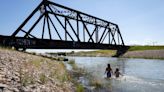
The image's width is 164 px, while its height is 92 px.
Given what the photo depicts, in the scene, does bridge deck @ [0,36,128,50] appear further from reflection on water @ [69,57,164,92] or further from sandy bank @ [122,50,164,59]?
sandy bank @ [122,50,164,59]

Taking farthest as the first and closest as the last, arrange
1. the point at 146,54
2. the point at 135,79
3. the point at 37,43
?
the point at 146,54
the point at 37,43
the point at 135,79

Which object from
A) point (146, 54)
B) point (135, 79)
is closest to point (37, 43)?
point (135, 79)

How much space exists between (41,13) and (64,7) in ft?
24.9

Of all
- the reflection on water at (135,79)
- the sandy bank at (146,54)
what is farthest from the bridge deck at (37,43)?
the sandy bank at (146,54)

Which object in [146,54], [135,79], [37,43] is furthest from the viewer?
[146,54]

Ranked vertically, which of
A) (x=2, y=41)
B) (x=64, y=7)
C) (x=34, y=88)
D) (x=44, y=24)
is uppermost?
(x=64, y=7)

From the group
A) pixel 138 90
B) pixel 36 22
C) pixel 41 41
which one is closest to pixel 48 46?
pixel 41 41

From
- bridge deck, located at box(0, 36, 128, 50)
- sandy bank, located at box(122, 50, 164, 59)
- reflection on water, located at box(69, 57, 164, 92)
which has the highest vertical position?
bridge deck, located at box(0, 36, 128, 50)

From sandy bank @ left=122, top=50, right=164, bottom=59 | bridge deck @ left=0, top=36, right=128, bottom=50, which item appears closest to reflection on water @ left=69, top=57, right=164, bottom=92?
bridge deck @ left=0, top=36, right=128, bottom=50

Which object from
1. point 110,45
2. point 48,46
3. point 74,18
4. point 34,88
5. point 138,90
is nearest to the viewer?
point 34,88

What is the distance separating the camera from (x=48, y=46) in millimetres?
56562

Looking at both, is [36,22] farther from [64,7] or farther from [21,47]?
[64,7]

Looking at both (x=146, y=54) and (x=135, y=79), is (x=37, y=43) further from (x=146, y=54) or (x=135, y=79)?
(x=146, y=54)

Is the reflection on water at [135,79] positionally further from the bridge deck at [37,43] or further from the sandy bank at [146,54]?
the sandy bank at [146,54]
